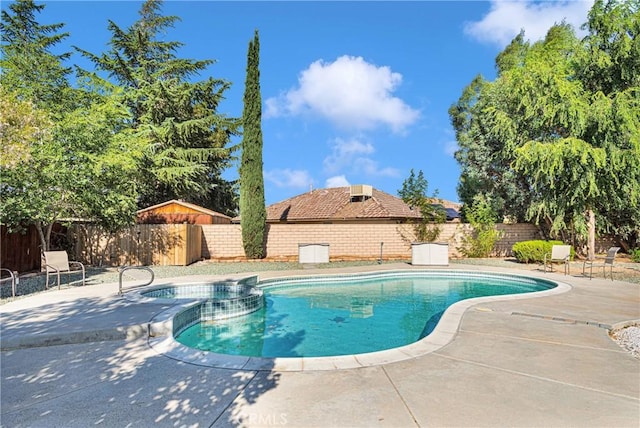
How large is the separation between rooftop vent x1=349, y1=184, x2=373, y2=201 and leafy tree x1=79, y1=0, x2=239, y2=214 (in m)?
9.10

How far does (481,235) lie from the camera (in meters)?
17.1

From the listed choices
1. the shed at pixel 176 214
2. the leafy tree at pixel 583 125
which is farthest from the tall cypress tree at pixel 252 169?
the leafy tree at pixel 583 125

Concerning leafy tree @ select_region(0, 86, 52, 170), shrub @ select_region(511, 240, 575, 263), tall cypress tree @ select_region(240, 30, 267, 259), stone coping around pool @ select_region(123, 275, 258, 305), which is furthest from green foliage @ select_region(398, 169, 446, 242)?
leafy tree @ select_region(0, 86, 52, 170)

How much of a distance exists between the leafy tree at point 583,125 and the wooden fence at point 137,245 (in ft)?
48.1

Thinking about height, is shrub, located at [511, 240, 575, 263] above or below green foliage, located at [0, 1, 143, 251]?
below

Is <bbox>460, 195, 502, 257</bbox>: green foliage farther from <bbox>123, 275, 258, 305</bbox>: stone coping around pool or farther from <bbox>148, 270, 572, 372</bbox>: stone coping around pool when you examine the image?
<bbox>148, 270, 572, 372</bbox>: stone coping around pool

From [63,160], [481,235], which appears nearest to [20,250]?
[63,160]

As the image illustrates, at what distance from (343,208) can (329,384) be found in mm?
22016

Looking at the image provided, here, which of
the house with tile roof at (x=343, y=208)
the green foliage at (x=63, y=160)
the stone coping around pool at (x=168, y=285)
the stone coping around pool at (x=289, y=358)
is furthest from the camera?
the house with tile roof at (x=343, y=208)

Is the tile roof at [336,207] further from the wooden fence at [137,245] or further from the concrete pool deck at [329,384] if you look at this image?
the concrete pool deck at [329,384]

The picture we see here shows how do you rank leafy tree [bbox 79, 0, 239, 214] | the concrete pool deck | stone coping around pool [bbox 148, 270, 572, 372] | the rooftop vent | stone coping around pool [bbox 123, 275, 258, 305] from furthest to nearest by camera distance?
the rooftop vent < leafy tree [bbox 79, 0, 239, 214] < stone coping around pool [bbox 123, 275, 258, 305] < stone coping around pool [bbox 148, 270, 572, 372] < the concrete pool deck

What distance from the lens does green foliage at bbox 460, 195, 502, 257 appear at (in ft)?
56.1

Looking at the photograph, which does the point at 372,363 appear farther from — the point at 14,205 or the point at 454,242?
the point at 454,242

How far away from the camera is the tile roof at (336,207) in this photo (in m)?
23.3
